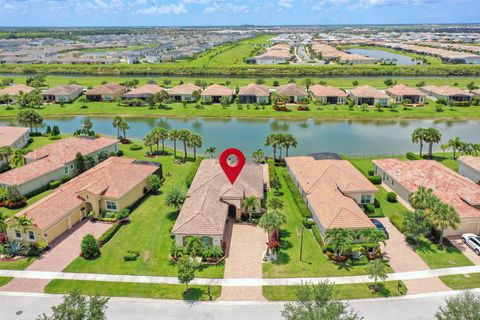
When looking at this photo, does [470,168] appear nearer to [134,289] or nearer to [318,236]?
[318,236]

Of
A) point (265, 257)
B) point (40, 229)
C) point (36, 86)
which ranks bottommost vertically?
point (265, 257)

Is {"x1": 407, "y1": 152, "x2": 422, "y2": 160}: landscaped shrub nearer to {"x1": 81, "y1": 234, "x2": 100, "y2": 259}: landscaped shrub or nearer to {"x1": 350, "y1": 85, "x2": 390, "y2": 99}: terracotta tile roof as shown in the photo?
{"x1": 350, "y1": 85, "x2": 390, "y2": 99}: terracotta tile roof

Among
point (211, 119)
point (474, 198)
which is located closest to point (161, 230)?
point (474, 198)

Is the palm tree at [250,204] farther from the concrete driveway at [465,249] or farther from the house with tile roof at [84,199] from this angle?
the concrete driveway at [465,249]

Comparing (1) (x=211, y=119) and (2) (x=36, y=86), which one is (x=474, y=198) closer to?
(1) (x=211, y=119)

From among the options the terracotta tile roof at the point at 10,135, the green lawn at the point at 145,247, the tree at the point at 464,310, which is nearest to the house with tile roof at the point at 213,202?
the green lawn at the point at 145,247
